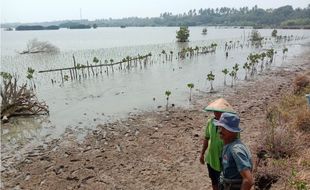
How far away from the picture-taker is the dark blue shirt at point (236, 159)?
9.56 feet

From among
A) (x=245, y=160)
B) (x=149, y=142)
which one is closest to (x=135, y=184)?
(x=149, y=142)

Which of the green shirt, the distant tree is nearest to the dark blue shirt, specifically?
the green shirt

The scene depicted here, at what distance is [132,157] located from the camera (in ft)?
24.2

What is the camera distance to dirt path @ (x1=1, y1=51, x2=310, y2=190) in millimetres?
6297

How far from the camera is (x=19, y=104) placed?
37.3 ft

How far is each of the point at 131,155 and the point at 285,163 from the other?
355 cm

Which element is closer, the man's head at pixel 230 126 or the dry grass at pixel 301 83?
the man's head at pixel 230 126

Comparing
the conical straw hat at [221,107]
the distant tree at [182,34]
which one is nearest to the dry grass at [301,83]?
the conical straw hat at [221,107]

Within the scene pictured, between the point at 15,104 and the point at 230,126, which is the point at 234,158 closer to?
the point at 230,126

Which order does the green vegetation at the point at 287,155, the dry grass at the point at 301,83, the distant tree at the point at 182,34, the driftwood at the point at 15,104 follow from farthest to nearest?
the distant tree at the point at 182,34
the dry grass at the point at 301,83
the driftwood at the point at 15,104
the green vegetation at the point at 287,155

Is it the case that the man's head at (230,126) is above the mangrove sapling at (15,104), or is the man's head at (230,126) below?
above

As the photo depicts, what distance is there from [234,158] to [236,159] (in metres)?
0.03

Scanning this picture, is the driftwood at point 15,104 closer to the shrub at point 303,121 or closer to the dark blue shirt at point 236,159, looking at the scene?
the shrub at point 303,121

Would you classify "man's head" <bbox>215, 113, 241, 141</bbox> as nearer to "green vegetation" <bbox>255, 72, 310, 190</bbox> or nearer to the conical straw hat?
the conical straw hat
